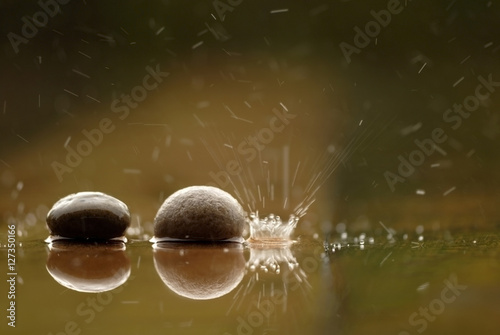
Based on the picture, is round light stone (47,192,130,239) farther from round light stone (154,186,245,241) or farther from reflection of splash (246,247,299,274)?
reflection of splash (246,247,299,274)

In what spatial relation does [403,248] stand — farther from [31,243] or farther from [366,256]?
[31,243]

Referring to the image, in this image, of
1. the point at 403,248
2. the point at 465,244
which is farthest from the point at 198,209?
the point at 465,244

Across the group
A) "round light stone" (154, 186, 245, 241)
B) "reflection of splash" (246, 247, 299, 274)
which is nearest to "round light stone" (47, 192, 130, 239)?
"round light stone" (154, 186, 245, 241)

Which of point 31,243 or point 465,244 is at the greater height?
point 31,243

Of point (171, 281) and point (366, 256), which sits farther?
point (366, 256)

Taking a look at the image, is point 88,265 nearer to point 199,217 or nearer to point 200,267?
point 200,267

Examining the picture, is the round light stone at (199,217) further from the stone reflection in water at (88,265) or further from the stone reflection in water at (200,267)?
the stone reflection in water at (88,265)
